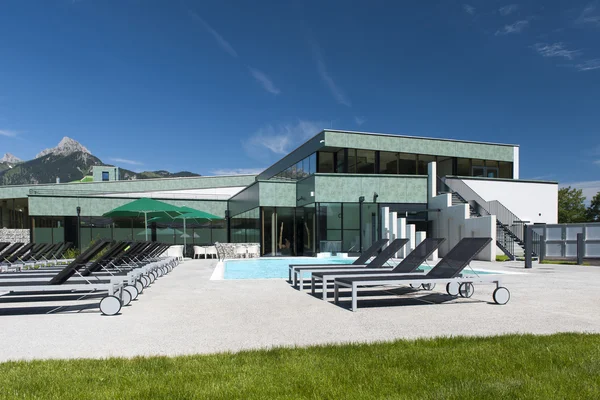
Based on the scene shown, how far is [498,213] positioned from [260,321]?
791 inches

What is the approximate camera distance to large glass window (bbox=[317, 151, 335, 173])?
26.3 metres

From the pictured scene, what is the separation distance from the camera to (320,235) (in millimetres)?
23484

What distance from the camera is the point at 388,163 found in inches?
1069

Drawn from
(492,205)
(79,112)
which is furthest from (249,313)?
(79,112)

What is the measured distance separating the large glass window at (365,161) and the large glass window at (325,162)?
1561 mm

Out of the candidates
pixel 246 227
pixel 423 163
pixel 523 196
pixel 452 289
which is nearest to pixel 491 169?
pixel 523 196

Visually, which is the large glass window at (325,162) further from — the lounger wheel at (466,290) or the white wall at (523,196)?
the lounger wheel at (466,290)

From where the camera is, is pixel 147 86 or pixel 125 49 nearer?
pixel 125 49

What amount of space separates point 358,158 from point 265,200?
598 cm

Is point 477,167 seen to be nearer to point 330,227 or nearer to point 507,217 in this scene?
point 507,217

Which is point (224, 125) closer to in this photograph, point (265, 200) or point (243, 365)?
point (265, 200)

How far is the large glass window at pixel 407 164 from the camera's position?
89.5 feet

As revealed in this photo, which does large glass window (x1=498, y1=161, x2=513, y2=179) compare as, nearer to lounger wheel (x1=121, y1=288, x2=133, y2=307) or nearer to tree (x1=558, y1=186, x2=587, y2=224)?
lounger wheel (x1=121, y1=288, x2=133, y2=307)

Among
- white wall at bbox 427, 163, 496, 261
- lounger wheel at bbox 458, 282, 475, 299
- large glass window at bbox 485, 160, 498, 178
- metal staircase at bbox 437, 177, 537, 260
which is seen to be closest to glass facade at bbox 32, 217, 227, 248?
white wall at bbox 427, 163, 496, 261
